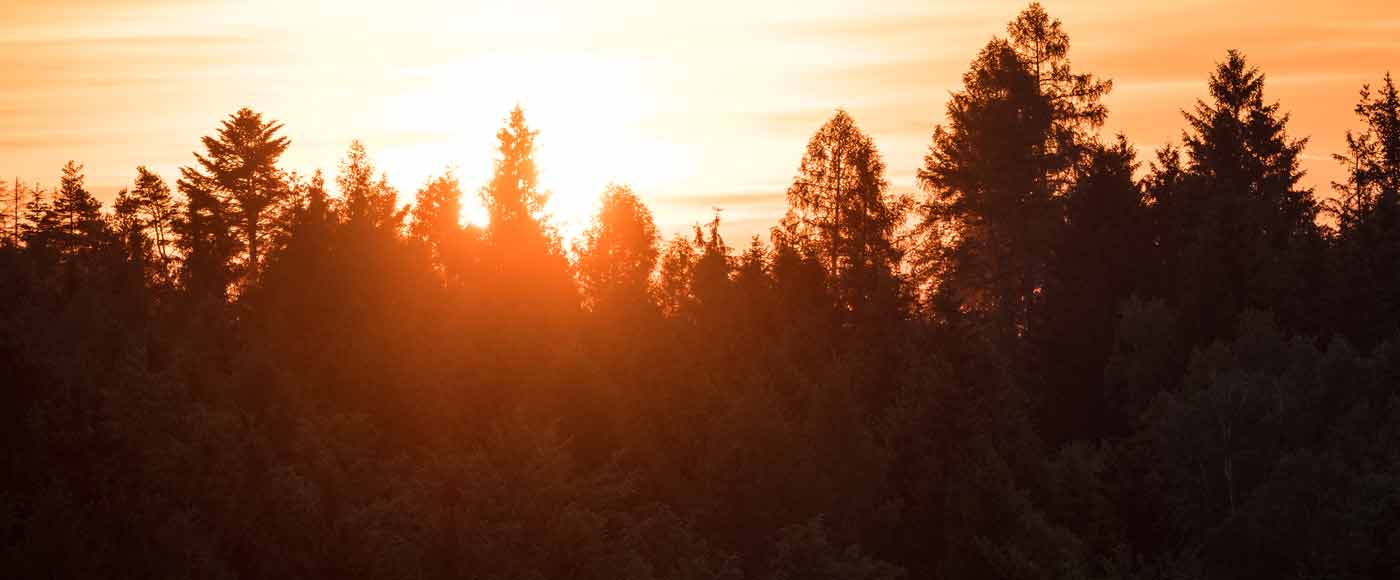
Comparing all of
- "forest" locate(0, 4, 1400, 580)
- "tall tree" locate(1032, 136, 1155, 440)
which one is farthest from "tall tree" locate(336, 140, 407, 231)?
"tall tree" locate(1032, 136, 1155, 440)

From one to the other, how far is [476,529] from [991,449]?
58.0 ft

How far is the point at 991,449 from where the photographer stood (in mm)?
47812

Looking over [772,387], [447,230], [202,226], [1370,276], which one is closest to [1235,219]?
[1370,276]

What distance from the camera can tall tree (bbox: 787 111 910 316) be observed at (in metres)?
76.1

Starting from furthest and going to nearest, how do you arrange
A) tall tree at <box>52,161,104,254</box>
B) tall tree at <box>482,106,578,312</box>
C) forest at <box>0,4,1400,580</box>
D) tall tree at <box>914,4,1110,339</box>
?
1. tall tree at <box>52,161,104,254</box>
2. tall tree at <box>914,4,1110,339</box>
3. tall tree at <box>482,106,578,312</box>
4. forest at <box>0,4,1400,580</box>

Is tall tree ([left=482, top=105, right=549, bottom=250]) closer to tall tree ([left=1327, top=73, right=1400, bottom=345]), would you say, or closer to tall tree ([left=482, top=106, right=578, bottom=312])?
tall tree ([left=482, top=106, right=578, bottom=312])

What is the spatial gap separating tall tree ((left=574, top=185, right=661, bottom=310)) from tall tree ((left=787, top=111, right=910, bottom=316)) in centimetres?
866

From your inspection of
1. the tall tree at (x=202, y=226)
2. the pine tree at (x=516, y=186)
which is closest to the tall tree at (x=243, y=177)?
the tall tree at (x=202, y=226)

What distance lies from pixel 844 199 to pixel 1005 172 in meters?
7.91

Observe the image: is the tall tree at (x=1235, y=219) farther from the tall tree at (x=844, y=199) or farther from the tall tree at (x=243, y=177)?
the tall tree at (x=243, y=177)

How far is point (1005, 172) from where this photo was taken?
73812 millimetres

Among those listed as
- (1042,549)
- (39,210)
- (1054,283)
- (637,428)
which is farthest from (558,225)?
(39,210)

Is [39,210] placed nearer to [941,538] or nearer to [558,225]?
[558,225]

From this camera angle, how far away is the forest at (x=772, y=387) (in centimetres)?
3788
